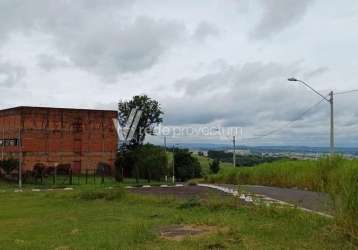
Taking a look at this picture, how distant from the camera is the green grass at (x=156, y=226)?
1082cm

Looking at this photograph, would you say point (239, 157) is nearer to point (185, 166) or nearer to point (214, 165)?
point (214, 165)

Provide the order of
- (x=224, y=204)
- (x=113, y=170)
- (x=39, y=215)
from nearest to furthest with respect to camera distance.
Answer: (x=224, y=204), (x=39, y=215), (x=113, y=170)

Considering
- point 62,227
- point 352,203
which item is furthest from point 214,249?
point 62,227

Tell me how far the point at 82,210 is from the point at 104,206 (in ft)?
4.73

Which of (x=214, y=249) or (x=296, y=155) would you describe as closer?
(x=214, y=249)

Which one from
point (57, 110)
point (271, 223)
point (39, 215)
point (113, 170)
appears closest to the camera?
point (271, 223)

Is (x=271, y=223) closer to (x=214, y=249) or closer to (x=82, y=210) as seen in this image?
(x=214, y=249)

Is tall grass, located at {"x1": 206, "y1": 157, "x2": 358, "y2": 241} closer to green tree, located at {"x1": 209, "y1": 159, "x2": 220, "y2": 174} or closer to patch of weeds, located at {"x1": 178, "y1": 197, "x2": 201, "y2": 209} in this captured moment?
patch of weeds, located at {"x1": 178, "y1": 197, "x2": 201, "y2": 209}

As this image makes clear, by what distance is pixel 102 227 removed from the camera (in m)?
14.5

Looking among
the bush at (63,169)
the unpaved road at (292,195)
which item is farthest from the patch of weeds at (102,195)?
the bush at (63,169)

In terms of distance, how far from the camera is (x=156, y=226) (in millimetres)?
14180

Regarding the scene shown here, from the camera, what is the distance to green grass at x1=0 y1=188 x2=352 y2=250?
10.8 meters

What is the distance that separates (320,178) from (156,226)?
16.6ft

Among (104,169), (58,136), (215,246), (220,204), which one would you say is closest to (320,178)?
(220,204)
